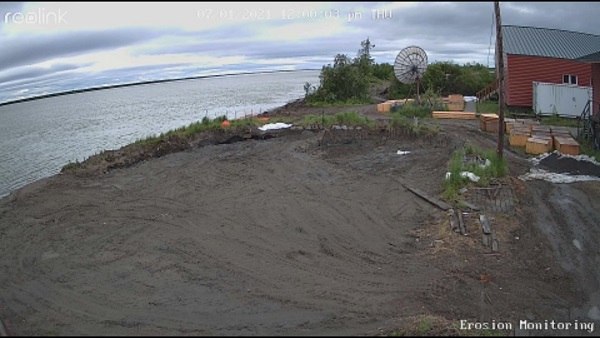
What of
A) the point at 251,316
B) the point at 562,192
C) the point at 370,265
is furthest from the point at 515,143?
the point at 251,316

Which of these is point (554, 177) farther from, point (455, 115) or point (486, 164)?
point (455, 115)

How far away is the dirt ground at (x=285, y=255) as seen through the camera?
8008mm

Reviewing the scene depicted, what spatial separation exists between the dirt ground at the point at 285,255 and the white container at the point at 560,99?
25.8 feet

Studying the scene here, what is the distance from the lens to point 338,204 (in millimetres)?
13977

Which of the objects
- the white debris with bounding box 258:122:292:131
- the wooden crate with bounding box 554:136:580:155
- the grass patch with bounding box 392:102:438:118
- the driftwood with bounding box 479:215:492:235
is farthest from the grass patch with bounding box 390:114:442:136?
the driftwood with bounding box 479:215:492:235

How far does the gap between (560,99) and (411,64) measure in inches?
342

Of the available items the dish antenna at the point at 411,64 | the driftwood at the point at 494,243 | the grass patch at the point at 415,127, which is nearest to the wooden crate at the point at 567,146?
the grass patch at the point at 415,127

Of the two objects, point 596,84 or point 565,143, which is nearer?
point 565,143

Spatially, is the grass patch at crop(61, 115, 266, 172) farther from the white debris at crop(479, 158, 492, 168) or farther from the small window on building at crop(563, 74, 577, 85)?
the small window on building at crop(563, 74, 577, 85)

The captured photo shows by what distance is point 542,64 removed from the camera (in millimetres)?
25922

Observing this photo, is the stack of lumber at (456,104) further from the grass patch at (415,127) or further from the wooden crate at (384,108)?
the grass patch at (415,127)

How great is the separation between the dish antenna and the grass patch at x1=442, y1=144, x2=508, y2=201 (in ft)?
47.6

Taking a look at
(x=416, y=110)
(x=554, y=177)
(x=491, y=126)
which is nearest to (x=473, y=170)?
(x=554, y=177)

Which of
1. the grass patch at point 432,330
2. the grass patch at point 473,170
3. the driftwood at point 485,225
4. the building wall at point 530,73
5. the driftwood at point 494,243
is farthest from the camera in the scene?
the building wall at point 530,73
